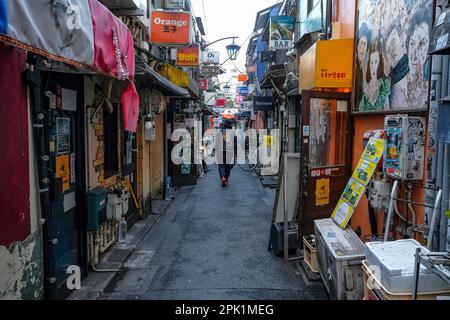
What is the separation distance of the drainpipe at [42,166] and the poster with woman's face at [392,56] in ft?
13.7

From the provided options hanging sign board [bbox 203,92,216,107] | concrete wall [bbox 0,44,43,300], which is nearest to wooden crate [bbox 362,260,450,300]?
concrete wall [bbox 0,44,43,300]

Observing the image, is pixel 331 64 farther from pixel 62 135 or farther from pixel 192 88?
pixel 192 88

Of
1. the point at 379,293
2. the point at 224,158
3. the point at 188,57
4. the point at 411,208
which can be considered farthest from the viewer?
the point at 224,158

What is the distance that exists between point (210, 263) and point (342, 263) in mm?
2584

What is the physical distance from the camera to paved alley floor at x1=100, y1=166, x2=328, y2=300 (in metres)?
5.36

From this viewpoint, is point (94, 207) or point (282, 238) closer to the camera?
point (94, 207)

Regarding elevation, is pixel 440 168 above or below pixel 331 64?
below

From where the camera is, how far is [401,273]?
3.21m

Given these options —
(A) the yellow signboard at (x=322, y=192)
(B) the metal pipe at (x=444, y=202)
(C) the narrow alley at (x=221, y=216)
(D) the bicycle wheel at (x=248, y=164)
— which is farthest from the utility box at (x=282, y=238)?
(D) the bicycle wheel at (x=248, y=164)

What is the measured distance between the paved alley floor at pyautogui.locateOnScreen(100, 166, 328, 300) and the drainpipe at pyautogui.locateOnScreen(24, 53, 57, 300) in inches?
40.6

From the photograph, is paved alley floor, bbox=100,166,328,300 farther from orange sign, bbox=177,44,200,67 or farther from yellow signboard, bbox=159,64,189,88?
orange sign, bbox=177,44,200,67

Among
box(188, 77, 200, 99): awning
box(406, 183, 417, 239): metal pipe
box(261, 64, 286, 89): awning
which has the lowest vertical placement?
box(406, 183, 417, 239): metal pipe

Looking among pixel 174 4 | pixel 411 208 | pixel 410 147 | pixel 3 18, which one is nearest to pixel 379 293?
pixel 411 208

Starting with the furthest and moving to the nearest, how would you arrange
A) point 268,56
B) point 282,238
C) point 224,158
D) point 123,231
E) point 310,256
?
1. point 268,56
2. point 224,158
3. point 123,231
4. point 282,238
5. point 310,256
